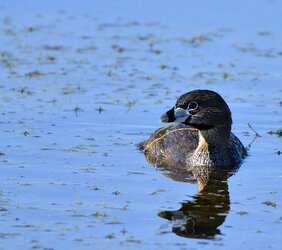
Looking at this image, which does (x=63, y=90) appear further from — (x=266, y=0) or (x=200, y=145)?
(x=266, y=0)

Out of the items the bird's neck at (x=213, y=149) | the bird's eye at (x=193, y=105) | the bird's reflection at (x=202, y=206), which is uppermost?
the bird's eye at (x=193, y=105)

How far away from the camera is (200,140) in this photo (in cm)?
1631

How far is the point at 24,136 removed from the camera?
16.5m

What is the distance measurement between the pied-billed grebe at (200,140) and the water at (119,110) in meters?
0.29

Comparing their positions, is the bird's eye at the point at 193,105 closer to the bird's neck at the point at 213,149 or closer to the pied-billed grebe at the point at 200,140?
the pied-billed grebe at the point at 200,140

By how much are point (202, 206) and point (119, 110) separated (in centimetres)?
518

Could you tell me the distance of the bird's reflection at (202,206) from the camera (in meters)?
12.2

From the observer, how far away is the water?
12211 mm

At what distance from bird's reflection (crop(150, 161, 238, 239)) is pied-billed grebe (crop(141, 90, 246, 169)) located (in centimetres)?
29

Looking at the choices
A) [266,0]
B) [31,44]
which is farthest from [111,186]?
[266,0]

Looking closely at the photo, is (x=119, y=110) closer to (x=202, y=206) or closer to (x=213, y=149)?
(x=213, y=149)

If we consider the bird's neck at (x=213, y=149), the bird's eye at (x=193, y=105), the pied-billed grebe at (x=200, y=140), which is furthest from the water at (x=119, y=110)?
the bird's eye at (x=193, y=105)

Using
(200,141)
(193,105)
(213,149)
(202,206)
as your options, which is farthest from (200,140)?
(202,206)

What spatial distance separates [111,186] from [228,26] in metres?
11.1
